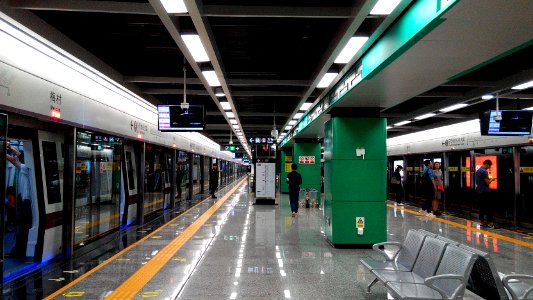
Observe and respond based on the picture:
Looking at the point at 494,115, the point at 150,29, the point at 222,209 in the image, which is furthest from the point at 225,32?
the point at 222,209

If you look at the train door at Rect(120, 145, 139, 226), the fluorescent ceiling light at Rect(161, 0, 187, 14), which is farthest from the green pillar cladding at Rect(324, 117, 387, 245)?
the train door at Rect(120, 145, 139, 226)

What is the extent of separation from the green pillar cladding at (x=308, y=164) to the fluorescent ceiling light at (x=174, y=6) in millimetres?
12456

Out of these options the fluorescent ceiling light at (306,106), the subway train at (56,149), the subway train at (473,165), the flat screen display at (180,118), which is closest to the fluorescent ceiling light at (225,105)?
the flat screen display at (180,118)

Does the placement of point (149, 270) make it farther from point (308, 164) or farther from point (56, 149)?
point (308, 164)

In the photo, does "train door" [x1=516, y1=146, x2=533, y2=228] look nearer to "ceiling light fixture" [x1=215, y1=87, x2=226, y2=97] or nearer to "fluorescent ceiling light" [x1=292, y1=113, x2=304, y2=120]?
"fluorescent ceiling light" [x1=292, y1=113, x2=304, y2=120]

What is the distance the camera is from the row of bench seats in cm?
346

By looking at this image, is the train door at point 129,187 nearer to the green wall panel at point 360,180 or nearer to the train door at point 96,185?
the train door at point 96,185

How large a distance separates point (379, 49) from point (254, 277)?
10.4 feet

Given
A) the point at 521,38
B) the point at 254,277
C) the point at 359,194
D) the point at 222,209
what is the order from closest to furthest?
the point at 521,38, the point at 254,277, the point at 359,194, the point at 222,209

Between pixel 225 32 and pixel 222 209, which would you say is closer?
pixel 225 32

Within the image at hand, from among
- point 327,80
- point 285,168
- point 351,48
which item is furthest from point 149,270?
point 285,168

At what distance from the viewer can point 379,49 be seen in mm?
4816

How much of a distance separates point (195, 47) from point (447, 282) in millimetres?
4336

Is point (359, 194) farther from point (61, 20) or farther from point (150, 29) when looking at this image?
point (61, 20)
